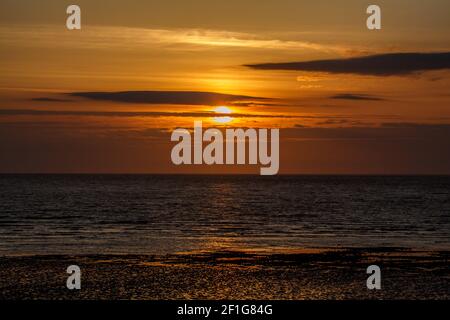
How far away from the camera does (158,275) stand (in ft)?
115

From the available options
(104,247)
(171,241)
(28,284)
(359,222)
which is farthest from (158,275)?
(359,222)

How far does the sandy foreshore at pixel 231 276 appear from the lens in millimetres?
30578

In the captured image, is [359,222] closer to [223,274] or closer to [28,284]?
[223,274]

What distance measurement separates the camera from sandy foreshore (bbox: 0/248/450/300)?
100 feet

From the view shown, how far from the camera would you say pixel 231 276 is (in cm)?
3494

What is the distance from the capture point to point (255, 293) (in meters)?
30.8

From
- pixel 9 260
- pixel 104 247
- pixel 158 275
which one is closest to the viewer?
pixel 158 275

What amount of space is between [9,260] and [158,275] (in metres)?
9.57

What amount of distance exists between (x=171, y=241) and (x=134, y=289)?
68.1ft
